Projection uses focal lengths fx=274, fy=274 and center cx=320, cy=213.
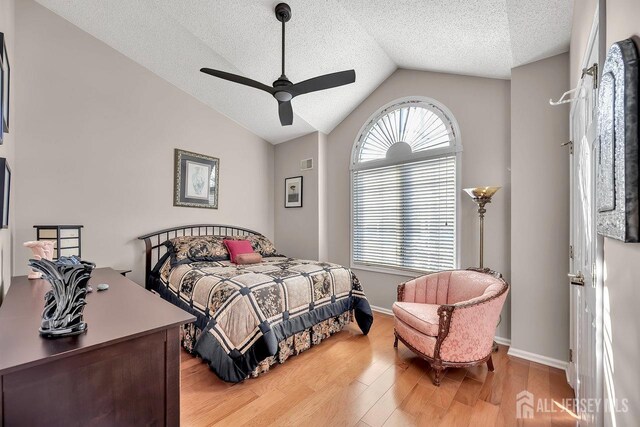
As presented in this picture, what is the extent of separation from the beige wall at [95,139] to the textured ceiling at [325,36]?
0.27 meters

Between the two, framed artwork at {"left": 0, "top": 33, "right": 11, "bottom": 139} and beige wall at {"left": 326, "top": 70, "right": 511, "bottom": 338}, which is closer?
framed artwork at {"left": 0, "top": 33, "right": 11, "bottom": 139}

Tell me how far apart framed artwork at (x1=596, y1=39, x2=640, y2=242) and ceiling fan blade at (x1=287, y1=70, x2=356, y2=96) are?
1716 millimetres

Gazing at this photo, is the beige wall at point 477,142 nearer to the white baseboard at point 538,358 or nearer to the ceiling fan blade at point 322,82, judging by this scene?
the white baseboard at point 538,358

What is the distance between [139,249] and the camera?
3416 mm

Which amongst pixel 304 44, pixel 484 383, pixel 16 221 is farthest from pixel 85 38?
pixel 484 383

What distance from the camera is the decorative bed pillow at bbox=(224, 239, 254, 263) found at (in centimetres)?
359

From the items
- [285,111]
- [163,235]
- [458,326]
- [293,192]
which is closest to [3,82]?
[285,111]

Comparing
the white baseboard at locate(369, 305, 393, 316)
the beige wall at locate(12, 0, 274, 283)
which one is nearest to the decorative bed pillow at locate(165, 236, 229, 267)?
the beige wall at locate(12, 0, 274, 283)

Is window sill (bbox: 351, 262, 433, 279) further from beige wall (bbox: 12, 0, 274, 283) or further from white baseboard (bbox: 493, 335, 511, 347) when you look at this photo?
beige wall (bbox: 12, 0, 274, 283)

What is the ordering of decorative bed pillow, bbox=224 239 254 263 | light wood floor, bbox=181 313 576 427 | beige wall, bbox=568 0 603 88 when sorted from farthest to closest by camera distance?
decorative bed pillow, bbox=224 239 254 263, light wood floor, bbox=181 313 576 427, beige wall, bbox=568 0 603 88

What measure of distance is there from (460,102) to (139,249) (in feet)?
13.9

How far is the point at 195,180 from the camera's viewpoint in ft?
12.9

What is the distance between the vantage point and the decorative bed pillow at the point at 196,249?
127 inches

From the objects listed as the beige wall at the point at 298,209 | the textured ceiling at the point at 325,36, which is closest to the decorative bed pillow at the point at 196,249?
the beige wall at the point at 298,209
